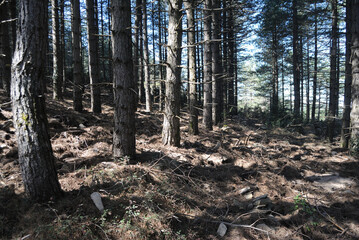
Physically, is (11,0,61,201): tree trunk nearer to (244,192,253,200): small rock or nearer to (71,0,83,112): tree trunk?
(244,192,253,200): small rock

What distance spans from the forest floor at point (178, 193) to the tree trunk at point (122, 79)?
51cm

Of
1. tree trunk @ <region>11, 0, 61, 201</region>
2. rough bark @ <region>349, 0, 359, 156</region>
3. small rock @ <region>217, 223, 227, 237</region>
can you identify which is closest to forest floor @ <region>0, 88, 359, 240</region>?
small rock @ <region>217, 223, 227, 237</region>

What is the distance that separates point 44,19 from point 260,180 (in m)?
5.72

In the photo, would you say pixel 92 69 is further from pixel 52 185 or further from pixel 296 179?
pixel 296 179

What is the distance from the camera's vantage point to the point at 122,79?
4.58 meters

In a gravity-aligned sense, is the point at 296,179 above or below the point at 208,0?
below

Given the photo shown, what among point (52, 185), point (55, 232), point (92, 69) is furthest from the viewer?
point (92, 69)

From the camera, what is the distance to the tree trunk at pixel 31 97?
285 centimetres

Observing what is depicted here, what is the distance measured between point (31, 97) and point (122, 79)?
1.96 m

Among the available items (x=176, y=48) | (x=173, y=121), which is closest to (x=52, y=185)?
(x=173, y=121)

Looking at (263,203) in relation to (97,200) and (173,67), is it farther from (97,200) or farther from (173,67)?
(173,67)

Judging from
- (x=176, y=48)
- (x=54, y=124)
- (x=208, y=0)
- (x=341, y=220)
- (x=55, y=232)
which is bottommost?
(x=341, y=220)

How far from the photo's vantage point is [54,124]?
6.41m

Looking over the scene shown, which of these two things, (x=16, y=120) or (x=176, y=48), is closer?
(x=16, y=120)
